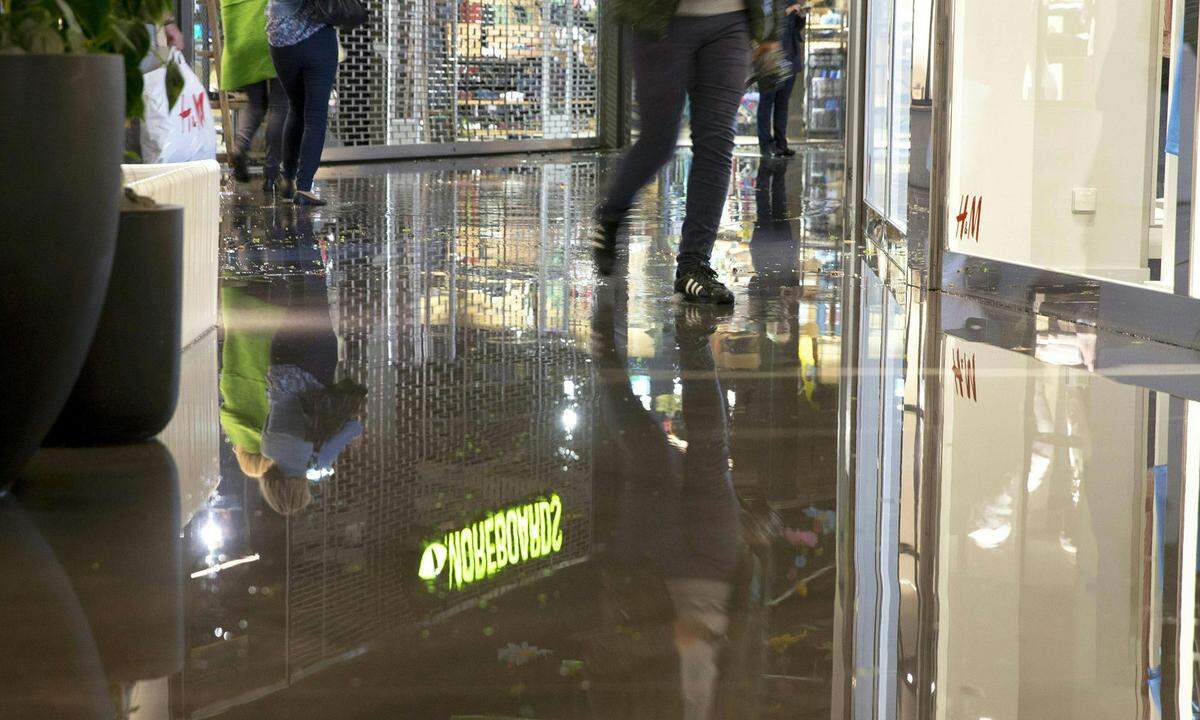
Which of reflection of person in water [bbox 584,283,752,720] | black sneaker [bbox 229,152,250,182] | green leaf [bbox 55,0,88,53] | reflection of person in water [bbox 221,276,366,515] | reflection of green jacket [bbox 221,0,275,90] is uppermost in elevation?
reflection of green jacket [bbox 221,0,275,90]

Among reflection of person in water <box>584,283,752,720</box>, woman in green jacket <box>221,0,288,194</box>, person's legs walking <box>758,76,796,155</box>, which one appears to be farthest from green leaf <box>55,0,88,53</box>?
person's legs walking <box>758,76,796,155</box>

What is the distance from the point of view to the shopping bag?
7.13 metres

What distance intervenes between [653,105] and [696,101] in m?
0.12

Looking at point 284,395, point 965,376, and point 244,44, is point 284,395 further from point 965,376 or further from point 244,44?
point 244,44

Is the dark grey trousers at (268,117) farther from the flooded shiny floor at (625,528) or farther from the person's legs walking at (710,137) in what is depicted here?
the flooded shiny floor at (625,528)

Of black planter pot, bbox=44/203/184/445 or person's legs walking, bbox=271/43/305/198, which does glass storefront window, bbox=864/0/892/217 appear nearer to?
person's legs walking, bbox=271/43/305/198

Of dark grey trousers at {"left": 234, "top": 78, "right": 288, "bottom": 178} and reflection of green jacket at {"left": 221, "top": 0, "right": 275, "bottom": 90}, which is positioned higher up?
reflection of green jacket at {"left": 221, "top": 0, "right": 275, "bottom": 90}

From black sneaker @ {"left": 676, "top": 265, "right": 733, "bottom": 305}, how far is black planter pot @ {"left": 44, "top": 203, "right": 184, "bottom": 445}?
2.06m

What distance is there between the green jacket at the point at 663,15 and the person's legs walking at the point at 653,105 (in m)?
0.05

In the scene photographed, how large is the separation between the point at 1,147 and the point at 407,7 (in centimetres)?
1085

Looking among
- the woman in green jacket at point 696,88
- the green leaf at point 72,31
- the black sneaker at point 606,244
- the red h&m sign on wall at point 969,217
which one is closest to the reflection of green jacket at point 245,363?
the green leaf at point 72,31

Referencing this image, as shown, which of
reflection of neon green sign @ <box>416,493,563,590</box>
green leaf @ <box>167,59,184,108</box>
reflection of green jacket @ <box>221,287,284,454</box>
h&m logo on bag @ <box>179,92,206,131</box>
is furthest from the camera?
h&m logo on bag @ <box>179,92,206,131</box>

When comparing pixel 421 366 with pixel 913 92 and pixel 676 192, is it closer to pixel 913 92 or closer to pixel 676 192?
pixel 913 92

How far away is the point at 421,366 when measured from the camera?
3.37 m
